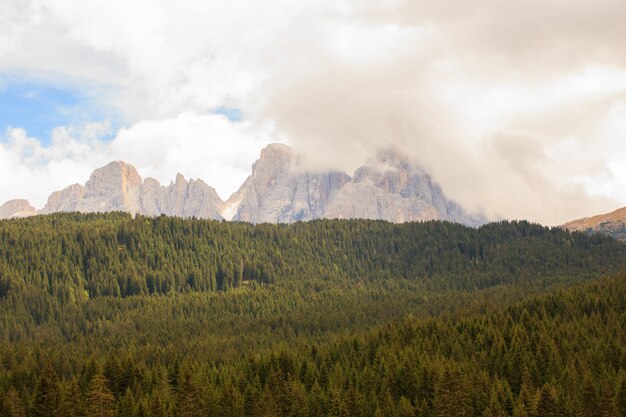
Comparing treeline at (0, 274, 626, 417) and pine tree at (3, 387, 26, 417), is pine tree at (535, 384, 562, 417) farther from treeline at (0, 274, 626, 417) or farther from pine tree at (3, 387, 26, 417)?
pine tree at (3, 387, 26, 417)

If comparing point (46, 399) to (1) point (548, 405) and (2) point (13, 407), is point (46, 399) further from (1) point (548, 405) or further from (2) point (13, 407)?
(1) point (548, 405)

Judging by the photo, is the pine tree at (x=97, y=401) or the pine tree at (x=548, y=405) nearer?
the pine tree at (x=548, y=405)

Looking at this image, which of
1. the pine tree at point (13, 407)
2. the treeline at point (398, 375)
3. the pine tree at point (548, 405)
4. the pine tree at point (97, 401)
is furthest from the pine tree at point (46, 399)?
the pine tree at point (548, 405)

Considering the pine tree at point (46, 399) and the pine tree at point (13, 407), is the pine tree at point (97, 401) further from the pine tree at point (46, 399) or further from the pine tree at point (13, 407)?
the pine tree at point (13, 407)

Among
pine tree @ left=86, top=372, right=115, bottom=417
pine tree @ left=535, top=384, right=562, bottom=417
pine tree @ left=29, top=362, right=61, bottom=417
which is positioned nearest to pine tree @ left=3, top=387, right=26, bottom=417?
pine tree @ left=29, top=362, right=61, bottom=417

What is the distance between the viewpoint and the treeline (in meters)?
112

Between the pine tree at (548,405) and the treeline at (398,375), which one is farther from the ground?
the treeline at (398,375)

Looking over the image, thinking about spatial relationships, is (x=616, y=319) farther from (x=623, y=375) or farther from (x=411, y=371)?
(x=411, y=371)

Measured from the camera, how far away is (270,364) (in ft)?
485

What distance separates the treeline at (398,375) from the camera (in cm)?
11162

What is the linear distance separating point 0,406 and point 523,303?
409 ft

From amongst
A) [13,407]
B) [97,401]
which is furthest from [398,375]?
[13,407]

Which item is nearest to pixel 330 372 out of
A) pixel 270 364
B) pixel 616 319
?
pixel 270 364

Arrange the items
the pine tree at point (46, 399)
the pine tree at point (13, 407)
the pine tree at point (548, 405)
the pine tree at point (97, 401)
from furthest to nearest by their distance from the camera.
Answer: the pine tree at point (46, 399)
the pine tree at point (13, 407)
the pine tree at point (97, 401)
the pine tree at point (548, 405)
